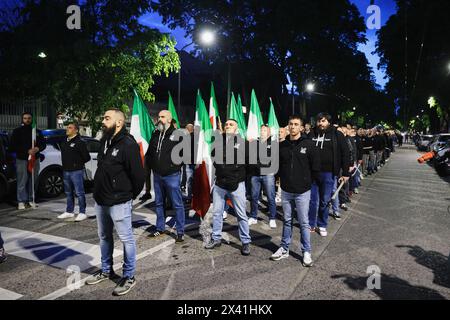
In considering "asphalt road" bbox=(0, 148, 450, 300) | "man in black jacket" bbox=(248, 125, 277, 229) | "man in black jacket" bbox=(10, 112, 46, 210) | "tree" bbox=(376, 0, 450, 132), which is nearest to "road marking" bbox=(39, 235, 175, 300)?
"asphalt road" bbox=(0, 148, 450, 300)

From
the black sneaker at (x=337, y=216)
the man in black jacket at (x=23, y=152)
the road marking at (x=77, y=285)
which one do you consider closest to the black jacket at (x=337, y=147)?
the black sneaker at (x=337, y=216)

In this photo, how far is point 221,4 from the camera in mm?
25812

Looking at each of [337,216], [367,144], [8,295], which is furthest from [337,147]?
[367,144]

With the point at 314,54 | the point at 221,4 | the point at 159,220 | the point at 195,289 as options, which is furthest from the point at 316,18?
the point at 195,289

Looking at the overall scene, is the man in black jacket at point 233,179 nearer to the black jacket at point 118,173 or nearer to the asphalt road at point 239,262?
the asphalt road at point 239,262

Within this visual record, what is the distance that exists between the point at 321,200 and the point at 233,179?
198 cm

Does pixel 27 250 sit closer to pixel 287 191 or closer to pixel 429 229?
pixel 287 191

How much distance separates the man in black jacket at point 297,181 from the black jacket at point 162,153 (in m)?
1.73

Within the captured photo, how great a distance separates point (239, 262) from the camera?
15.3 feet

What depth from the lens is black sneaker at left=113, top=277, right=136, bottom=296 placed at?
3678 mm

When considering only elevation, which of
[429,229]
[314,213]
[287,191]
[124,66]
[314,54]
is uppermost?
[314,54]

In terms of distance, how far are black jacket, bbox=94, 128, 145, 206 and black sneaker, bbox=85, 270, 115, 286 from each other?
0.89m

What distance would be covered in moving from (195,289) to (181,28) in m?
26.7

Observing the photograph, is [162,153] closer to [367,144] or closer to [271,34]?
[367,144]
